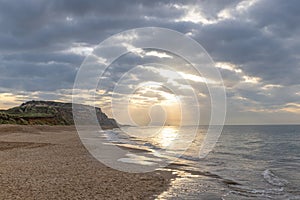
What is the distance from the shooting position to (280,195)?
16.3 metres

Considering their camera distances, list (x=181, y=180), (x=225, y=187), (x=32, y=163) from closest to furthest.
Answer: (x=225, y=187) < (x=181, y=180) < (x=32, y=163)

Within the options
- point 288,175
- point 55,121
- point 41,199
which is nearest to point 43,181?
point 41,199

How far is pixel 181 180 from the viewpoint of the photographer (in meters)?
18.6

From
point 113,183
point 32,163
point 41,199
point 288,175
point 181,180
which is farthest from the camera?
point 288,175

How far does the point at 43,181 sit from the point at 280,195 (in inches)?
498

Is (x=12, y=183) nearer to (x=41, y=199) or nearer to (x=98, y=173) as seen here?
(x=41, y=199)

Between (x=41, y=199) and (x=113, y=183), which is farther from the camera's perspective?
(x=113, y=183)

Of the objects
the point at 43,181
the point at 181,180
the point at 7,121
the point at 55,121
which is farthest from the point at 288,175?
the point at 55,121

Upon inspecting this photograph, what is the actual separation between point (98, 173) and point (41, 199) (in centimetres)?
663

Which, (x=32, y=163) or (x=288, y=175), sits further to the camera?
(x=288, y=175)

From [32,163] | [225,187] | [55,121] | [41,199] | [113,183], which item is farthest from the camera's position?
[55,121]

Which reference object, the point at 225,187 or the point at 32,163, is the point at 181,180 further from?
the point at 32,163

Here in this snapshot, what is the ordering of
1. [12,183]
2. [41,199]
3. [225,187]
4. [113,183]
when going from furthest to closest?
[225,187]
[113,183]
[12,183]
[41,199]

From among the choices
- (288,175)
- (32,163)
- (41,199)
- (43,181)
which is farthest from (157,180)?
(288,175)
